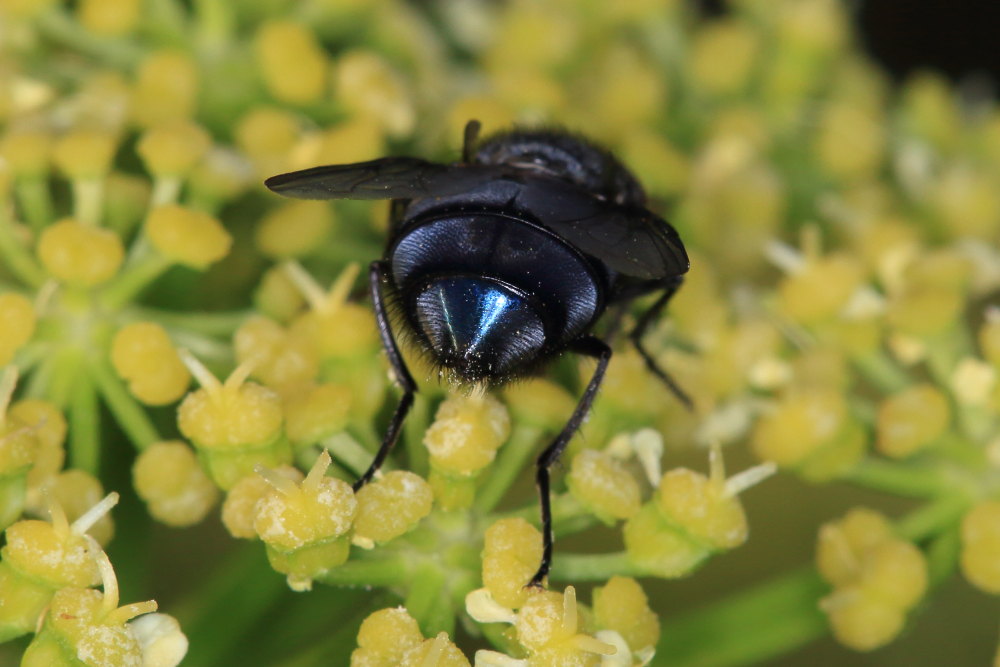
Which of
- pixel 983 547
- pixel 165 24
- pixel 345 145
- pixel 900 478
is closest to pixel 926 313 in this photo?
pixel 900 478

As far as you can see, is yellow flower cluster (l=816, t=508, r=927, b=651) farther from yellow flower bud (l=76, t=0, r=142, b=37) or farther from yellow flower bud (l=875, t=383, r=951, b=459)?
yellow flower bud (l=76, t=0, r=142, b=37)

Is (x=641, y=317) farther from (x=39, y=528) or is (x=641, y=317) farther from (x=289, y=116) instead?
(x=39, y=528)

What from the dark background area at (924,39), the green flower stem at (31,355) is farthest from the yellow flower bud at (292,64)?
the dark background area at (924,39)

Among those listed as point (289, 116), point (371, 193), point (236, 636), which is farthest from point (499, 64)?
point (236, 636)

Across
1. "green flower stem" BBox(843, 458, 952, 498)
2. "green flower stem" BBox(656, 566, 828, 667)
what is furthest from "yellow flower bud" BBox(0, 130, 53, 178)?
"green flower stem" BBox(843, 458, 952, 498)

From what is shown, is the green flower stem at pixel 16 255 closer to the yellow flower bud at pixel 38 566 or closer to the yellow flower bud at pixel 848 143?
the yellow flower bud at pixel 38 566
